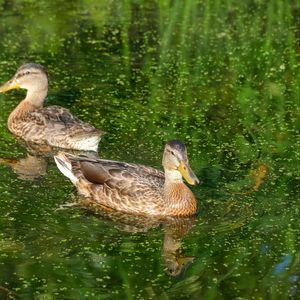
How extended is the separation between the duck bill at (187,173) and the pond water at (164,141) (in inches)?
10.4

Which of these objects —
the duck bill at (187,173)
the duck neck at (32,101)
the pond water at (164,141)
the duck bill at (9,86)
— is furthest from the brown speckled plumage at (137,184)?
the duck bill at (9,86)

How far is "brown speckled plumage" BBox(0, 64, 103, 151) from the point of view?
11391mm

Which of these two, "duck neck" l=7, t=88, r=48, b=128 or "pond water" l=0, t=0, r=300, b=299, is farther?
"duck neck" l=7, t=88, r=48, b=128

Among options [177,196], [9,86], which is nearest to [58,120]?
[9,86]

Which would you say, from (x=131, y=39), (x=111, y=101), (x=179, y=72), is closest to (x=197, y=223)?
(x=111, y=101)

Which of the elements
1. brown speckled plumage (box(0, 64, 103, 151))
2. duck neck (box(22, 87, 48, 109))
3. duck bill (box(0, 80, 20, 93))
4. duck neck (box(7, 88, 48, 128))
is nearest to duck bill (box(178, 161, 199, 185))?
brown speckled plumage (box(0, 64, 103, 151))

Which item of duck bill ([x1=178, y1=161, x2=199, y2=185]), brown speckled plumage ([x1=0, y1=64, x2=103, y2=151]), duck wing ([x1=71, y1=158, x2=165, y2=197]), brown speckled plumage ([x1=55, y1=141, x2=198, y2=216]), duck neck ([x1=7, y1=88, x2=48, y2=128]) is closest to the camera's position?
duck bill ([x1=178, y1=161, x2=199, y2=185])

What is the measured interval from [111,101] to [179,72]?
1306mm

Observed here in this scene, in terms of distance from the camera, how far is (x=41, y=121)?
1191cm

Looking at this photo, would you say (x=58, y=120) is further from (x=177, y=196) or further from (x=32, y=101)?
(x=177, y=196)

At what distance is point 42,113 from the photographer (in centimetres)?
1203

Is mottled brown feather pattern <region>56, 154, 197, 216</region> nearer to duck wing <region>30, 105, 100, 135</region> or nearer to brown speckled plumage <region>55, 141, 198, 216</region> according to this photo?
brown speckled plumage <region>55, 141, 198, 216</region>

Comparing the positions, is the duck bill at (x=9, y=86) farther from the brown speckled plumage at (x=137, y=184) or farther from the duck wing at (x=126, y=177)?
the duck wing at (x=126, y=177)

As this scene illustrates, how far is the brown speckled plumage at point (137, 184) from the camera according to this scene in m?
10.0
